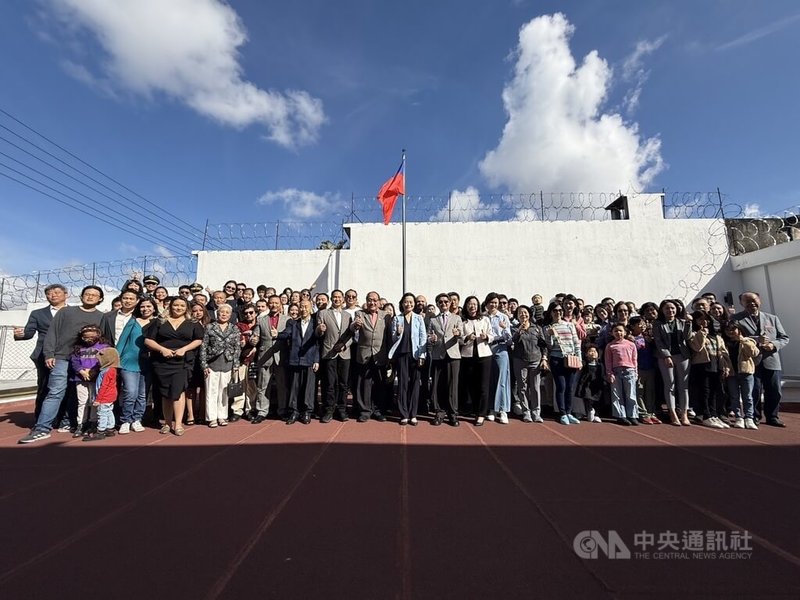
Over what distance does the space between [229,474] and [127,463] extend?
112 centimetres

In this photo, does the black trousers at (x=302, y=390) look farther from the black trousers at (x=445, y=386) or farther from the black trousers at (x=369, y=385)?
the black trousers at (x=445, y=386)

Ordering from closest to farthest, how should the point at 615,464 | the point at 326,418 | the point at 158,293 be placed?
the point at 615,464 → the point at 326,418 → the point at 158,293

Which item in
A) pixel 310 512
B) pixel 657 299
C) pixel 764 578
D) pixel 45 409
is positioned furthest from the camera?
pixel 657 299

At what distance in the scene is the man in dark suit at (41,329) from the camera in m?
4.70

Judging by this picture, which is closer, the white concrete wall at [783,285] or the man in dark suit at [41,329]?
the man in dark suit at [41,329]

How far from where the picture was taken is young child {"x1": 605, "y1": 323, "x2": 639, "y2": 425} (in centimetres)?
514

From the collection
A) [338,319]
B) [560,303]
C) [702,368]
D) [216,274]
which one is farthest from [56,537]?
[216,274]

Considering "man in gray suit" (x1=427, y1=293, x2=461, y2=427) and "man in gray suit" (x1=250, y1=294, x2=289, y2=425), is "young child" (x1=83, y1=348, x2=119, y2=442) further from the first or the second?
"man in gray suit" (x1=427, y1=293, x2=461, y2=427)

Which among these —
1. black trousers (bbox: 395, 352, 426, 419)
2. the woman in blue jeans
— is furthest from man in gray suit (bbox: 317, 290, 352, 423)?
the woman in blue jeans

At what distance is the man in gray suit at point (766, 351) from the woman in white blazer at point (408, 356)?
445 centimetres

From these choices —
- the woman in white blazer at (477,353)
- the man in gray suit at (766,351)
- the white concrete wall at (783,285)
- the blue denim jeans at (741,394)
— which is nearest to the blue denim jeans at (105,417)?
the woman in white blazer at (477,353)

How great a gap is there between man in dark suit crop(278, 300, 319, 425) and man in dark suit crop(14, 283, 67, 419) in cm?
296

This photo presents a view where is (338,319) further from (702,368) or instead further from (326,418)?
(702,368)

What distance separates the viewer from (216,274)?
11891 millimetres
